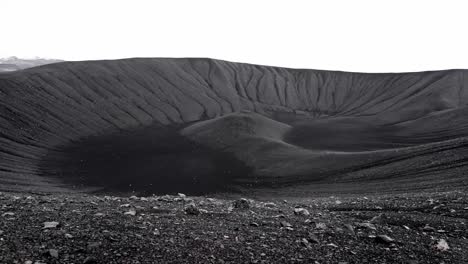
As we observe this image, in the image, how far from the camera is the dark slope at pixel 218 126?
30766 mm

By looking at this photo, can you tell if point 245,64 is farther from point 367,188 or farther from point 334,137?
point 367,188

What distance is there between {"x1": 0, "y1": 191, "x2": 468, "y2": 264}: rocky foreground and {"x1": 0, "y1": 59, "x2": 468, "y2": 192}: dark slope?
1359 centimetres

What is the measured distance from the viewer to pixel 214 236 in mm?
8180

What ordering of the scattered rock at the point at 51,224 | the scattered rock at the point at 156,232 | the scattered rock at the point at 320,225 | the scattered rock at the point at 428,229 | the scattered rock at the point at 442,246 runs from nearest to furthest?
the scattered rock at the point at 51,224 < the scattered rock at the point at 156,232 < the scattered rock at the point at 442,246 < the scattered rock at the point at 320,225 < the scattered rock at the point at 428,229

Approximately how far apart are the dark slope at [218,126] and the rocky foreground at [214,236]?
13.6m

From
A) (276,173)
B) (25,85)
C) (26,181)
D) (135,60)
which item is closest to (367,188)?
(276,173)

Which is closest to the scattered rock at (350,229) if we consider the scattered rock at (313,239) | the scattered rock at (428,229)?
the scattered rock at (313,239)

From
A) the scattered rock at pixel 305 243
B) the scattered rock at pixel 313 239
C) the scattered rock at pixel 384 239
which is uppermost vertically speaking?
the scattered rock at pixel 384 239

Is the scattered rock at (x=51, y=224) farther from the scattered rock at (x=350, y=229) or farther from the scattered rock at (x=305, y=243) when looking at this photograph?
the scattered rock at (x=350, y=229)

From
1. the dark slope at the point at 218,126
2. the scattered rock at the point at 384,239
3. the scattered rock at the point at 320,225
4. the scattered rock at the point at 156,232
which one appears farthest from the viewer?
the dark slope at the point at 218,126

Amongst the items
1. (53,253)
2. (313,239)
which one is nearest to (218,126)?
(313,239)

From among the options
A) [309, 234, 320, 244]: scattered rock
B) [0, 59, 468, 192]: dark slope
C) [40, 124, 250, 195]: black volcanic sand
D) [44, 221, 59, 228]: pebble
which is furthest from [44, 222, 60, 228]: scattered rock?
[0, 59, 468, 192]: dark slope

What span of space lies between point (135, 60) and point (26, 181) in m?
62.1

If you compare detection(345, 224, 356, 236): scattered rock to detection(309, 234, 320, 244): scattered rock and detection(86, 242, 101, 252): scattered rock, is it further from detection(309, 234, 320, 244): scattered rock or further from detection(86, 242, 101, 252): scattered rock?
detection(86, 242, 101, 252): scattered rock
